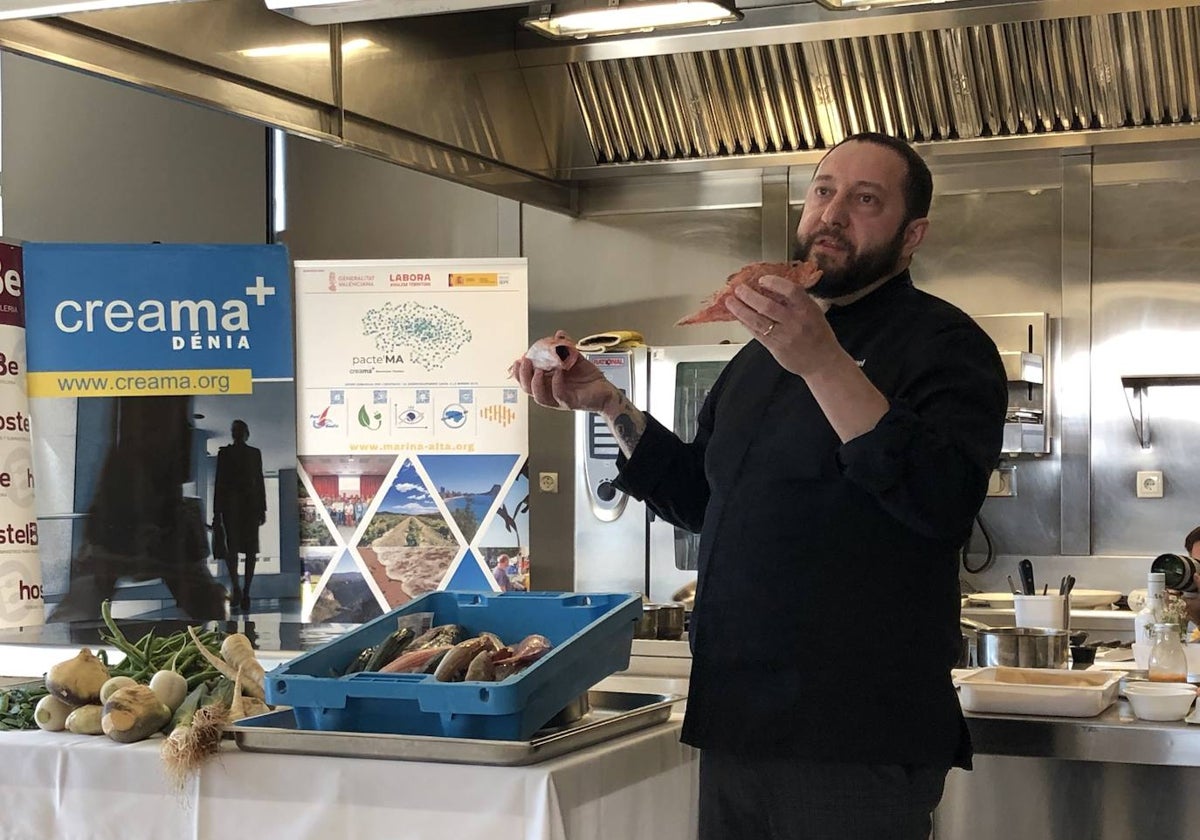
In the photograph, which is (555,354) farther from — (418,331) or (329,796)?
(418,331)

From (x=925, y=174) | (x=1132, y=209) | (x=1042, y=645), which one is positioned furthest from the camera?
(x=1132, y=209)

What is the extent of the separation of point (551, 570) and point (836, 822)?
4.40 meters

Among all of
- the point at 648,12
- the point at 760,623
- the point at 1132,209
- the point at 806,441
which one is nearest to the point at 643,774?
the point at 760,623

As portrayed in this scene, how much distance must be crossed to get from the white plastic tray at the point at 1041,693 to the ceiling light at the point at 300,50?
2184 mm

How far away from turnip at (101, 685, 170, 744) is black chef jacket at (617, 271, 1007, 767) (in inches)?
33.1

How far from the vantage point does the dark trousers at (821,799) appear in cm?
200

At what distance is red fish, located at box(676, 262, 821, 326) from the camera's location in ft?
6.69

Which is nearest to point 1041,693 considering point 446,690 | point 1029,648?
point 1029,648

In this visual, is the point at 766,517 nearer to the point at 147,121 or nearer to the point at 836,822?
the point at 836,822

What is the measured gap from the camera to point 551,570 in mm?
6363

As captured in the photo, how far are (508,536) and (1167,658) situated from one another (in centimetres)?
321

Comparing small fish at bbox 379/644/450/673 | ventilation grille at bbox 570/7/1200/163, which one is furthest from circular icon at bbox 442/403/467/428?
small fish at bbox 379/644/450/673

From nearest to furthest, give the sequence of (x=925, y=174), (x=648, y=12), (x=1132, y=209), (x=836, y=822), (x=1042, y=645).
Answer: (x=836, y=822), (x=925, y=174), (x=1042, y=645), (x=648, y=12), (x=1132, y=209)

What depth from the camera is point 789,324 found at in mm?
1877
